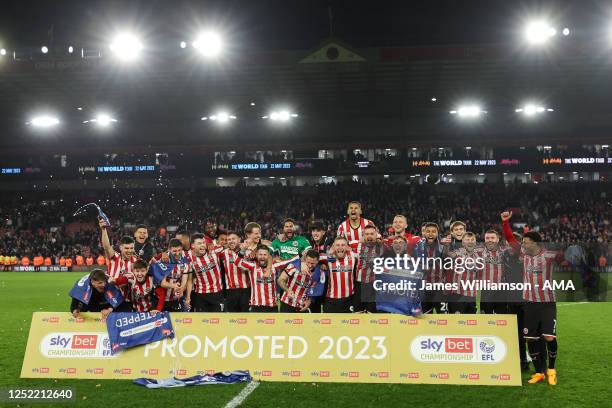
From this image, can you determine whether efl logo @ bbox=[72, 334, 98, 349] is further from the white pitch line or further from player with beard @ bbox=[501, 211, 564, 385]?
player with beard @ bbox=[501, 211, 564, 385]

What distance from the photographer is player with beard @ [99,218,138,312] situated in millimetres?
8094

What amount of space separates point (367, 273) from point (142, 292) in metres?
3.20

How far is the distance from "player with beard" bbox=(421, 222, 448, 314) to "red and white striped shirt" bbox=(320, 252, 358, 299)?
3.46 ft

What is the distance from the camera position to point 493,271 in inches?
323

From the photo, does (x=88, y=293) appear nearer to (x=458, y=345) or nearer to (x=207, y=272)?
(x=207, y=272)

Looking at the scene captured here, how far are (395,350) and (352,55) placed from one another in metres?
17.6

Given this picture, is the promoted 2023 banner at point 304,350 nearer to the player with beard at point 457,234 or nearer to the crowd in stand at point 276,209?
the player with beard at point 457,234

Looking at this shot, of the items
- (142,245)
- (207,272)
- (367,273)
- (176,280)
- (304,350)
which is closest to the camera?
(304,350)

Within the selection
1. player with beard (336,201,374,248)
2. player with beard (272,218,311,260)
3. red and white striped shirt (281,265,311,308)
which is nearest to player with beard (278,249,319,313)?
red and white striped shirt (281,265,311,308)

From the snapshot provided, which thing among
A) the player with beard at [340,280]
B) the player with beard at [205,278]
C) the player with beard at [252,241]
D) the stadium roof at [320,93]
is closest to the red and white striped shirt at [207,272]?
→ the player with beard at [205,278]

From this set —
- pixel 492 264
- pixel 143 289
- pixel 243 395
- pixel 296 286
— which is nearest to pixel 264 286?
pixel 296 286

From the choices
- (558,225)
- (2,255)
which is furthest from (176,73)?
(558,225)

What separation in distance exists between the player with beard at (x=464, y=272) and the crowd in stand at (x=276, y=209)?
25306mm

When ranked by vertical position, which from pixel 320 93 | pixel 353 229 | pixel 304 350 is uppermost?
pixel 320 93
